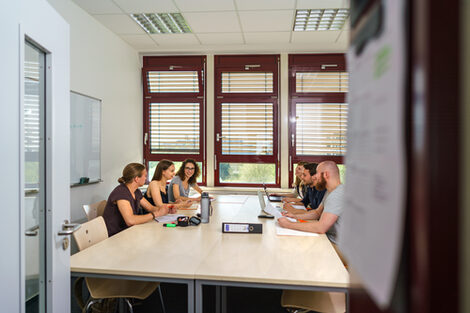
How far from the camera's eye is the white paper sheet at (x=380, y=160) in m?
0.23

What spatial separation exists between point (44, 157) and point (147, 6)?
3240 mm

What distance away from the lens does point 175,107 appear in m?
5.64

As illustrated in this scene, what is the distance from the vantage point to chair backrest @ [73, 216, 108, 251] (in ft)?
7.09

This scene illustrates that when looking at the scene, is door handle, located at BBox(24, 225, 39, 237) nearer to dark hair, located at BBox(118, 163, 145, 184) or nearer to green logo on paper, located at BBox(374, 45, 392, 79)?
green logo on paper, located at BBox(374, 45, 392, 79)

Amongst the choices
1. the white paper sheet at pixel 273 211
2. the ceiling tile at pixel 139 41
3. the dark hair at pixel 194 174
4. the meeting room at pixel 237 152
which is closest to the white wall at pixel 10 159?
the meeting room at pixel 237 152

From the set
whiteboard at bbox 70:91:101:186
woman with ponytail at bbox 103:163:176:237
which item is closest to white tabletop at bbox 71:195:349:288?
woman with ponytail at bbox 103:163:176:237

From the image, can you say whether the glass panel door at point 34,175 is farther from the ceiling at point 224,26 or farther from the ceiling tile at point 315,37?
the ceiling tile at point 315,37

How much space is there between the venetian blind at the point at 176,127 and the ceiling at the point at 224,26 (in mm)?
1022

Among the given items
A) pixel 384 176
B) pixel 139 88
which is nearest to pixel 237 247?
pixel 384 176

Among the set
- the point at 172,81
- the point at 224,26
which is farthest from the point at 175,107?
the point at 224,26

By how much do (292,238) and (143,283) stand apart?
1141mm

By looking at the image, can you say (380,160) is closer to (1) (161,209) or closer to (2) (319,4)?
(1) (161,209)

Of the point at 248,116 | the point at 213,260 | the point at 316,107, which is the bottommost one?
the point at 213,260

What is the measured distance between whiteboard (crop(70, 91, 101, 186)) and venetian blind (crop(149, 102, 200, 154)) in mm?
1455
